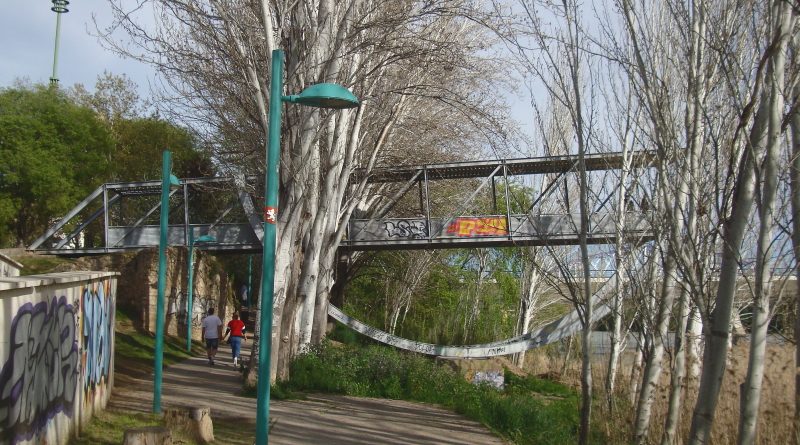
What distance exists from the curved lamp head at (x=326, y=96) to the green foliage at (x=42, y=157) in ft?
85.8

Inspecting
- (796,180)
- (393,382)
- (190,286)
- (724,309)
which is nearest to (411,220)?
(190,286)

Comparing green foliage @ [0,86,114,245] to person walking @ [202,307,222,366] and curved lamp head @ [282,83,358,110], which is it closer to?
person walking @ [202,307,222,366]

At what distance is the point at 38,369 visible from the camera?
837cm

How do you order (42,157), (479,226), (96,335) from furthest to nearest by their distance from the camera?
(42,157), (479,226), (96,335)

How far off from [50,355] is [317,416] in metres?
5.96

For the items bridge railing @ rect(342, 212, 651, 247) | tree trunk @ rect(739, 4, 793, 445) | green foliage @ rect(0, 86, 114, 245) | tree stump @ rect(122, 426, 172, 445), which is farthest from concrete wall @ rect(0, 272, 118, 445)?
green foliage @ rect(0, 86, 114, 245)

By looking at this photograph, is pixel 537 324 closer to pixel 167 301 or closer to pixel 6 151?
pixel 167 301

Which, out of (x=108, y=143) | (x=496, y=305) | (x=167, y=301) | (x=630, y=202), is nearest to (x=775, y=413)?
(x=630, y=202)

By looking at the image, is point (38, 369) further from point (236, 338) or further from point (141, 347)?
point (141, 347)

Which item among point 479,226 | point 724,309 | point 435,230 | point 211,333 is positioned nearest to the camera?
point 724,309

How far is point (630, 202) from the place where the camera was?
13328mm

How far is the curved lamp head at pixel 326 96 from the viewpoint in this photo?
8852mm

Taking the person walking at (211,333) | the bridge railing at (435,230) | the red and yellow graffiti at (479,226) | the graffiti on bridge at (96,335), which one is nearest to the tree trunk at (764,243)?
the graffiti on bridge at (96,335)

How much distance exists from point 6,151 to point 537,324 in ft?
93.8
